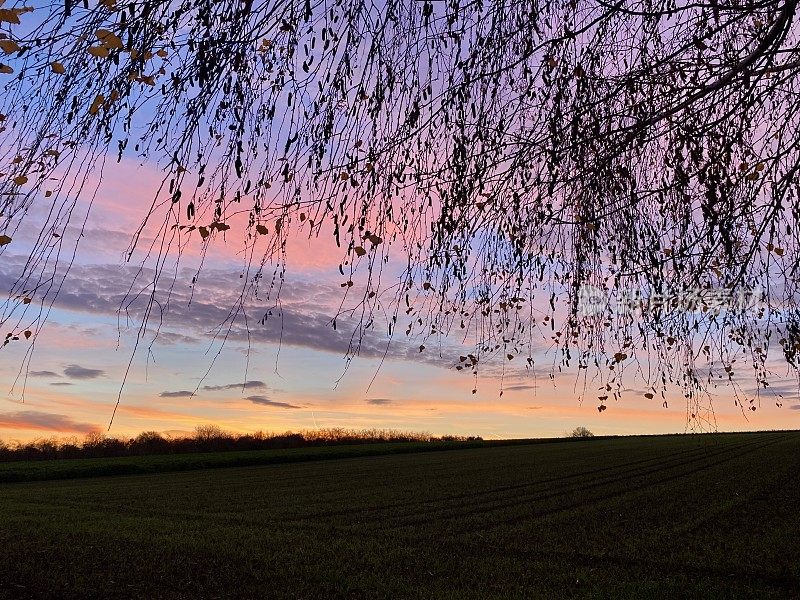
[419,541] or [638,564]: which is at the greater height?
[638,564]

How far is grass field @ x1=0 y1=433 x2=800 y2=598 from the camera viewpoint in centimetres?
784

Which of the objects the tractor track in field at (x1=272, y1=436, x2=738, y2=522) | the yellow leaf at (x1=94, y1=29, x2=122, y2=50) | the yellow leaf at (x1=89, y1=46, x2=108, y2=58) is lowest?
the tractor track in field at (x1=272, y1=436, x2=738, y2=522)

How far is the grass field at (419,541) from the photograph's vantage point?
25.7 feet

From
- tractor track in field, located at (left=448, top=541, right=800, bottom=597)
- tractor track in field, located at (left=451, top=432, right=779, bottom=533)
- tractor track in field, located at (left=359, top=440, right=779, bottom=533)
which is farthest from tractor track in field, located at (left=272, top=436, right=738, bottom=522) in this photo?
tractor track in field, located at (left=448, top=541, right=800, bottom=597)

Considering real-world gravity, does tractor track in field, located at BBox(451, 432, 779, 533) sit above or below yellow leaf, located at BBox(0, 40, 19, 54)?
below

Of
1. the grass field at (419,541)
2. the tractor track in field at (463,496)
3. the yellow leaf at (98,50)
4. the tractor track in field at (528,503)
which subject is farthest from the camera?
the tractor track in field at (463,496)

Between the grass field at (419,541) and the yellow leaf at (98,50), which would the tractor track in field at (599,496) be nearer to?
the grass field at (419,541)

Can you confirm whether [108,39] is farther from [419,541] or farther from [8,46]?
[419,541]

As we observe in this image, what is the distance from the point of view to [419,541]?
10688mm

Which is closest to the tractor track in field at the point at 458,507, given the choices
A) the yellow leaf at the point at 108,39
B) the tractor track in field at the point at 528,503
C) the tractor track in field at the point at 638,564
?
the tractor track in field at the point at 528,503

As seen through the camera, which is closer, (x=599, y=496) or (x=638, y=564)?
(x=638, y=564)

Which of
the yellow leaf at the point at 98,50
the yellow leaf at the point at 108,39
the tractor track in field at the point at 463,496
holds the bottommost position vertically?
the tractor track in field at the point at 463,496

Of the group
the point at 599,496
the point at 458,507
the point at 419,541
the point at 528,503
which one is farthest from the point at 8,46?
the point at 599,496

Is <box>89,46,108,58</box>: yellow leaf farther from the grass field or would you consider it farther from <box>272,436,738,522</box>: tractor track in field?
<box>272,436,738,522</box>: tractor track in field
